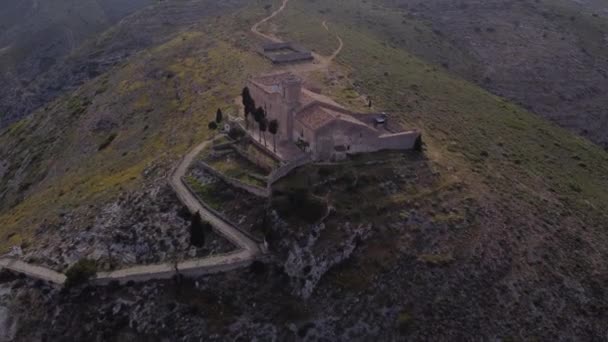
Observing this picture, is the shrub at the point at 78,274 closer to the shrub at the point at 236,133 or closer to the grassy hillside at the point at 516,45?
the shrub at the point at 236,133

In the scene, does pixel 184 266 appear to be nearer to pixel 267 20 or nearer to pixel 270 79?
pixel 270 79

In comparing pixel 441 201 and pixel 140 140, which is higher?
pixel 441 201

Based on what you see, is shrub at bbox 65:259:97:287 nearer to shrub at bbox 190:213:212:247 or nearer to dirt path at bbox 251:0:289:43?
shrub at bbox 190:213:212:247

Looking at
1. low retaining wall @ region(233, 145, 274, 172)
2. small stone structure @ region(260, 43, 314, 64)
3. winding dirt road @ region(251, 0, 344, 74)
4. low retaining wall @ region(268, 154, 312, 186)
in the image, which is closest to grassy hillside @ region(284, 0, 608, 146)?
winding dirt road @ region(251, 0, 344, 74)

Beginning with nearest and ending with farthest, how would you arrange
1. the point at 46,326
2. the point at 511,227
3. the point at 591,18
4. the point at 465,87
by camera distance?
1. the point at 46,326
2. the point at 511,227
3. the point at 465,87
4. the point at 591,18

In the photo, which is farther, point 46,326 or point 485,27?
point 485,27

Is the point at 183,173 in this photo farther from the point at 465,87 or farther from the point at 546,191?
the point at 465,87

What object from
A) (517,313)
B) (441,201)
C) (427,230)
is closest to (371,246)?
(427,230)
